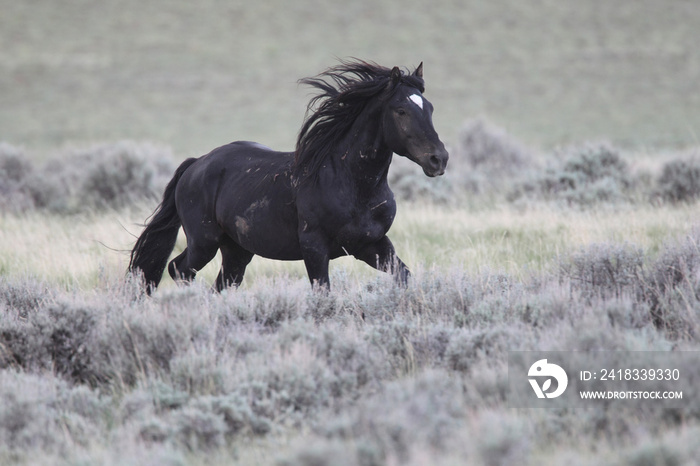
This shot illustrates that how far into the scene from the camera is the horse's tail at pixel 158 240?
7.78m

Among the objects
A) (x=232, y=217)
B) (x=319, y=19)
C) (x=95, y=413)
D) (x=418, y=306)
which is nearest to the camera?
(x=95, y=413)

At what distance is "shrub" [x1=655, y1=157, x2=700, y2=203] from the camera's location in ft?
40.1

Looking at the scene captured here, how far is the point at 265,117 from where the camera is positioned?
1829 inches

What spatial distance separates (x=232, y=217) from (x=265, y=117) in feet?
133

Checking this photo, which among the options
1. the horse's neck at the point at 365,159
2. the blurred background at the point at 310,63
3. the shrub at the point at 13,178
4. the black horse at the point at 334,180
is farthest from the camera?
the blurred background at the point at 310,63

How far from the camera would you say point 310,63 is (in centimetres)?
5309

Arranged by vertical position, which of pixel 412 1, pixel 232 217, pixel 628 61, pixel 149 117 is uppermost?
pixel 412 1

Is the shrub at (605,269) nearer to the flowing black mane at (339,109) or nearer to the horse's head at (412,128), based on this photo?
the horse's head at (412,128)

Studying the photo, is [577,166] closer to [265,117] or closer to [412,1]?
[265,117]

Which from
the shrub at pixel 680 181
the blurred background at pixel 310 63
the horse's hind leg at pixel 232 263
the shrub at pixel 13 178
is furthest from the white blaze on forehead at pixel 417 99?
the blurred background at pixel 310 63

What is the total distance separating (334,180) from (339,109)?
2.33 ft

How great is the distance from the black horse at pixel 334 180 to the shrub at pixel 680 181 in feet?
24.4

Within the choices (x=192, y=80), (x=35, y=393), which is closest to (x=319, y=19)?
(x=192, y=80)

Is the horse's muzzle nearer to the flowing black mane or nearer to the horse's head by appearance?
the horse's head
